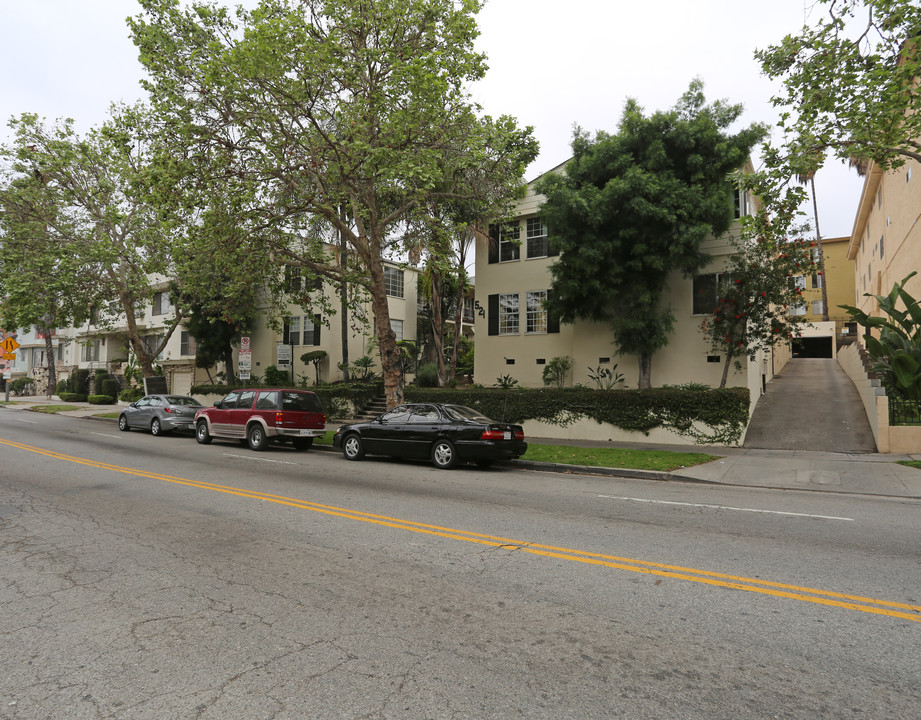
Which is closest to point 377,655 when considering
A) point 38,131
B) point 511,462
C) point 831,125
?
point 511,462

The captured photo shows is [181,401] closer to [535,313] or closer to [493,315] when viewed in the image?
[493,315]

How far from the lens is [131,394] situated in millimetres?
36250

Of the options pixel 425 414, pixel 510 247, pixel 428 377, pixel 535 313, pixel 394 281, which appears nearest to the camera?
pixel 425 414

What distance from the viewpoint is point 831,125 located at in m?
12.5

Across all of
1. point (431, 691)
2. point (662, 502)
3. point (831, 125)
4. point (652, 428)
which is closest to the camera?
point (431, 691)

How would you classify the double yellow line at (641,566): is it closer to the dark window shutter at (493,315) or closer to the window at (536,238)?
the dark window shutter at (493,315)

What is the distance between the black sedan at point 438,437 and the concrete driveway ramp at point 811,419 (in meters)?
7.43

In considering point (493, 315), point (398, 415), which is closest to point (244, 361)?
point (398, 415)

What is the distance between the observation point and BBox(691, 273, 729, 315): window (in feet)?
61.4

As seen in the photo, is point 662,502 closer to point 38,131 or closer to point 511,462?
point 511,462

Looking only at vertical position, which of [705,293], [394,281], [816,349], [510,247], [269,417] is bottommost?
[269,417]

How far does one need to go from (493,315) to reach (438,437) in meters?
11.8

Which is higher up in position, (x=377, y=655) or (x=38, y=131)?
(x=38, y=131)

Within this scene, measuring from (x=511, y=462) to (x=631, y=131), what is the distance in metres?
10.8
